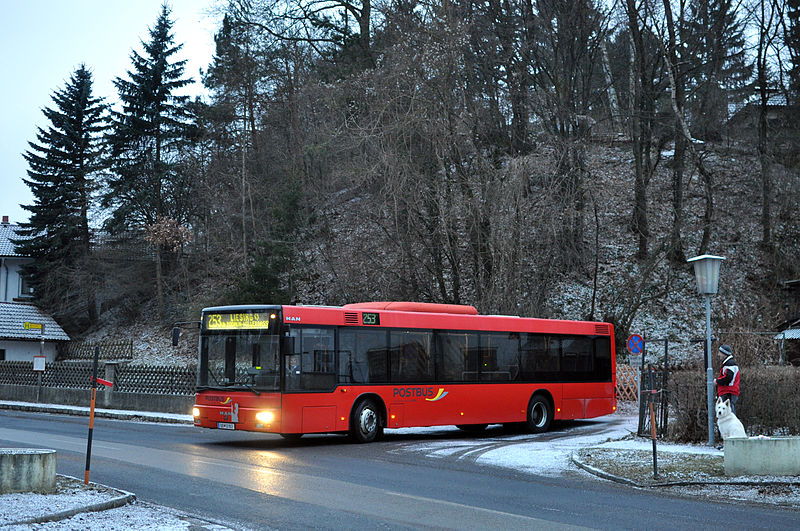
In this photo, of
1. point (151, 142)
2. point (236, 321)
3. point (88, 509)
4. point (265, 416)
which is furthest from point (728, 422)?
point (151, 142)

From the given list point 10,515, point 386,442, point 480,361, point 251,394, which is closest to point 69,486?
point 10,515

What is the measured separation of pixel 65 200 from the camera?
58.4 metres

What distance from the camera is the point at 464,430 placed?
80.5 ft

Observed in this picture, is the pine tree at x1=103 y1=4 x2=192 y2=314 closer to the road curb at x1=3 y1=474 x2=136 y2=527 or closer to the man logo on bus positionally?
the man logo on bus

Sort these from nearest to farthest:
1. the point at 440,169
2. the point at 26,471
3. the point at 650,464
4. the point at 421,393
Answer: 1. the point at 26,471
2. the point at 650,464
3. the point at 421,393
4. the point at 440,169

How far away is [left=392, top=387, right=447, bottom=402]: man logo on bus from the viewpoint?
2039cm

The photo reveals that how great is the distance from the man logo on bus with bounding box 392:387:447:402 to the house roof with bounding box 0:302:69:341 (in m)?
33.5

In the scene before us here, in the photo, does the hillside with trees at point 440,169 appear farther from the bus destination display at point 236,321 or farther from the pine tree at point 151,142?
the bus destination display at point 236,321

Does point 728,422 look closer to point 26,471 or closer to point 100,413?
point 26,471

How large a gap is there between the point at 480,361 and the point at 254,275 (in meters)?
18.8

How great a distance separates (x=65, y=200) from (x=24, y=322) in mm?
13721

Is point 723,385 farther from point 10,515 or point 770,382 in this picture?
point 10,515

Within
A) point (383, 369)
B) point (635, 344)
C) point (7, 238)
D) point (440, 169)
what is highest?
point (7, 238)

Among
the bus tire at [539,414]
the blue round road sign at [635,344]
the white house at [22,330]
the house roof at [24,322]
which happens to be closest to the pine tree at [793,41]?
the blue round road sign at [635,344]
